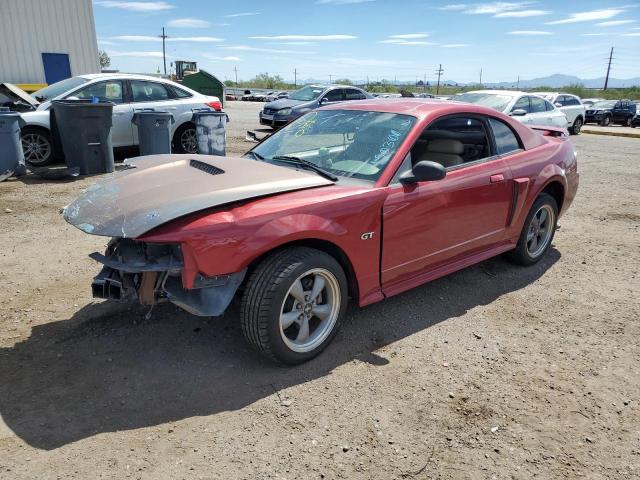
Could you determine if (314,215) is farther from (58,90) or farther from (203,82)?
(203,82)

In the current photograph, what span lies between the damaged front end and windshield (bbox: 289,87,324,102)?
1468cm

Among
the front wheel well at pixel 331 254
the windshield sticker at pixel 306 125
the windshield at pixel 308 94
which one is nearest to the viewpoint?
the front wheel well at pixel 331 254

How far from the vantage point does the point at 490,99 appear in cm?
1198

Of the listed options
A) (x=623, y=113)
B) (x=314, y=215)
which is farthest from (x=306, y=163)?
(x=623, y=113)

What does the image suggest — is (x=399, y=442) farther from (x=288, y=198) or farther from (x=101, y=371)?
(x=101, y=371)

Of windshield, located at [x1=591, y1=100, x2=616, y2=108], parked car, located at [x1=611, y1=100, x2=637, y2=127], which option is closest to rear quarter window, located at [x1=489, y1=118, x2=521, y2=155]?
parked car, located at [x1=611, y1=100, x2=637, y2=127]

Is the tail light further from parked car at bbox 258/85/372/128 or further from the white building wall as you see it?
the white building wall

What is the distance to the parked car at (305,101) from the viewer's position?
1605cm

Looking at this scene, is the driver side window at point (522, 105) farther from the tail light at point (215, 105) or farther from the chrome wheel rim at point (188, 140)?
the chrome wheel rim at point (188, 140)

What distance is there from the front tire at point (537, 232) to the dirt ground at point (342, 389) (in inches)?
14.3

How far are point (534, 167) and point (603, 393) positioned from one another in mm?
2235

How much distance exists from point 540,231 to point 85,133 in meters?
7.14

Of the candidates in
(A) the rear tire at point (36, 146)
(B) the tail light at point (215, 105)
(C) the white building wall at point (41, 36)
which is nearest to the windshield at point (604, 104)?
(B) the tail light at point (215, 105)

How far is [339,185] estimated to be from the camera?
3.30 meters
